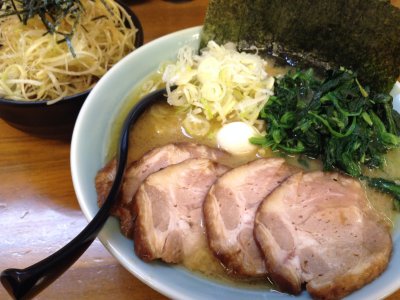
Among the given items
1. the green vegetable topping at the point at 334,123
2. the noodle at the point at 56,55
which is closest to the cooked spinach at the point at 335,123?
the green vegetable topping at the point at 334,123

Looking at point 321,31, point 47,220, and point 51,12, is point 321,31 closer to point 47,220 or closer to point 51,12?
point 51,12

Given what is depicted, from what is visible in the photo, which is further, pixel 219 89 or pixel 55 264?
pixel 219 89

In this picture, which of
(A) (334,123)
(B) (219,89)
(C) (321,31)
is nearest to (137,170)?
(B) (219,89)

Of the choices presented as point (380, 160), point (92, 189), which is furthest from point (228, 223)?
point (380, 160)

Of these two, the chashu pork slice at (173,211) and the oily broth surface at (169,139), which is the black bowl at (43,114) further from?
the chashu pork slice at (173,211)

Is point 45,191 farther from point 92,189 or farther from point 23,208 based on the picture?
point 92,189
